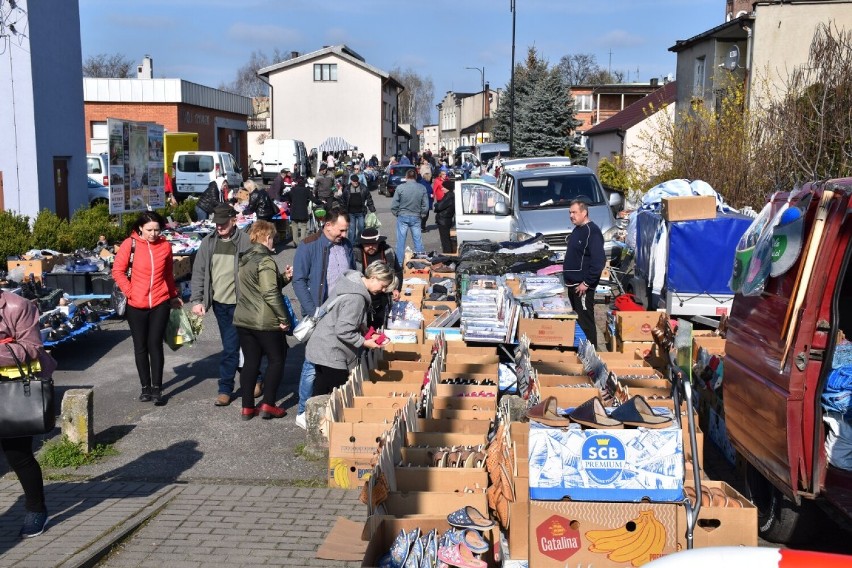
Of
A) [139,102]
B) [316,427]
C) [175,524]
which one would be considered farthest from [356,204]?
[139,102]

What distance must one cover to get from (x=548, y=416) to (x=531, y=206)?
1293 cm

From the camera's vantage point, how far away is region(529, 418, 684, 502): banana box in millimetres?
4562

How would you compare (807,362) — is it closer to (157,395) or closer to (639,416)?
(639,416)

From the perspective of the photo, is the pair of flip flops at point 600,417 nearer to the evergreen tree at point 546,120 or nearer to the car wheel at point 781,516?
the car wheel at point 781,516

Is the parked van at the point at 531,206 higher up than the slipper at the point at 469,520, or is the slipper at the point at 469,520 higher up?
the parked van at the point at 531,206

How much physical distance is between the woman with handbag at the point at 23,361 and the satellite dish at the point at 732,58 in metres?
24.8

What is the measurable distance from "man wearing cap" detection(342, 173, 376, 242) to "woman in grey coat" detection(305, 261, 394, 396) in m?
11.3

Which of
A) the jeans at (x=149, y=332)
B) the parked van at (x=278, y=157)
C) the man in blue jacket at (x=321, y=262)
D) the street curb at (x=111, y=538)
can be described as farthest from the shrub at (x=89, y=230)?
the parked van at (x=278, y=157)

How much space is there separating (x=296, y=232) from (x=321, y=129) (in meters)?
47.7

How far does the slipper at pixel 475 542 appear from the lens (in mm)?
4738

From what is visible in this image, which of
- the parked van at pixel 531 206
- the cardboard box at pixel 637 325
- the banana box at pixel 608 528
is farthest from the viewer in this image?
the parked van at pixel 531 206

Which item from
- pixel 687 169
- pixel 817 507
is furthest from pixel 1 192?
pixel 817 507

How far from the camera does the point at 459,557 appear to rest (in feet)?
15.4

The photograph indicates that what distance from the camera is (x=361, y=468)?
6.98 metres
